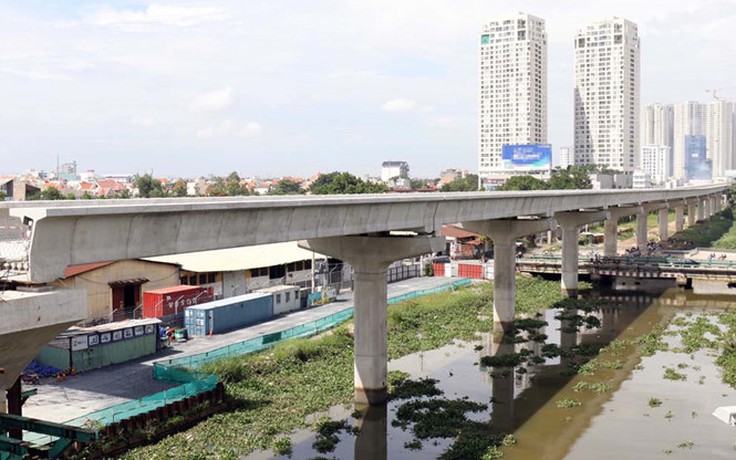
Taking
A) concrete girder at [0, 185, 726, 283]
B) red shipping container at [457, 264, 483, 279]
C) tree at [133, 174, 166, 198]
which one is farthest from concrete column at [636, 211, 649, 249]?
tree at [133, 174, 166, 198]

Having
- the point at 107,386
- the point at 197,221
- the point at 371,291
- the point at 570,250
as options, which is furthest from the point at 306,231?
the point at 570,250

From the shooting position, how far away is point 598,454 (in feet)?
85.4

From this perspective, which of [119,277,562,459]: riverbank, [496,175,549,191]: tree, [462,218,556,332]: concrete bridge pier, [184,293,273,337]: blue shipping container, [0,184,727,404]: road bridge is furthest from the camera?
[496,175,549,191]: tree

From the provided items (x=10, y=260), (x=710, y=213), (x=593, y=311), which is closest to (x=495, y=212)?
(x=593, y=311)

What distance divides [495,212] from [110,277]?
23.7 metres

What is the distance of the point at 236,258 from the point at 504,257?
20.1 metres

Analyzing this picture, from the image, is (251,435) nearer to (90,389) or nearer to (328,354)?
(90,389)

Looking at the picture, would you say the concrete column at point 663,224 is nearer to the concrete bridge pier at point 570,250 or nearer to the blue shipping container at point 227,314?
the concrete bridge pier at point 570,250

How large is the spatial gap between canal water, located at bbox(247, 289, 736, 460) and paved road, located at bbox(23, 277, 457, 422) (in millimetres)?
7790

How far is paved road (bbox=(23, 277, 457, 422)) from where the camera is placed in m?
28.4

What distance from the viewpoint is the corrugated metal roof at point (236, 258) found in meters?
51.1

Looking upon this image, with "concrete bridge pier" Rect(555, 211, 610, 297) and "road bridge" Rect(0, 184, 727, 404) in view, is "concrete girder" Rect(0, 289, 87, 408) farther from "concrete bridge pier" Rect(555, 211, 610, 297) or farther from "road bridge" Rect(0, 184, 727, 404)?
"concrete bridge pier" Rect(555, 211, 610, 297)

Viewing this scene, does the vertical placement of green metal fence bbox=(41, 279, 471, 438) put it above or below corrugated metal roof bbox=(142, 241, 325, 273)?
below

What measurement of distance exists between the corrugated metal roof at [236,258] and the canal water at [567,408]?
1771 centimetres
